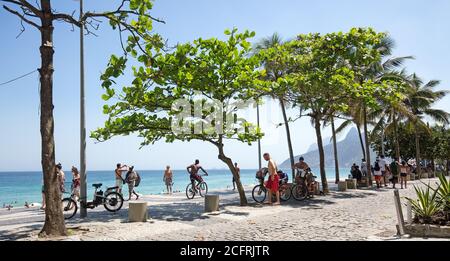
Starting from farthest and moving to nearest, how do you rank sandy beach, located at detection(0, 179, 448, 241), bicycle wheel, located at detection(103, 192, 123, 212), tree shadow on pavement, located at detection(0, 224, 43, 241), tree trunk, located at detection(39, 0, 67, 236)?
bicycle wheel, located at detection(103, 192, 123, 212)
tree shadow on pavement, located at detection(0, 224, 43, 241)
tree trunk, located at detection(39, 0, 67, 236)
sandy beach, located at detection(0, 179, 448, 241)

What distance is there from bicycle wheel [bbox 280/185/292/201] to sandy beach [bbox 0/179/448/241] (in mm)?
1853

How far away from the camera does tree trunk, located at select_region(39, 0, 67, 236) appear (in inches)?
373

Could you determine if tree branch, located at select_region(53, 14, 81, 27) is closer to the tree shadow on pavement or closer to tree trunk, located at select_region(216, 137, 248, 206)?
the tree shadow on pavement

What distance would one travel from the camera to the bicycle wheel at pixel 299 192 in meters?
16.9

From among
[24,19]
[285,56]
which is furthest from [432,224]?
[285,56]

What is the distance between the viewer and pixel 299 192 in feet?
55.9

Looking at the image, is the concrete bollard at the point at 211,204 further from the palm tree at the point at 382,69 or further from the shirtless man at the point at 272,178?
the palm tree at the point at 382,69

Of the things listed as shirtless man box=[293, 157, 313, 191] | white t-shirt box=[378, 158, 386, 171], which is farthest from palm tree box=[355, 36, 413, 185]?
shirtless man box=[293, 157, 313, 191]

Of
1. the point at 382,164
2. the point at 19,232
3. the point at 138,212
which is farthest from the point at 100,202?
the point at 382,164

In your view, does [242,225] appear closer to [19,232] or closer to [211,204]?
[211,204]

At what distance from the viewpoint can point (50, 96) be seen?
970 cm

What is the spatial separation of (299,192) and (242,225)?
682 centimetres
